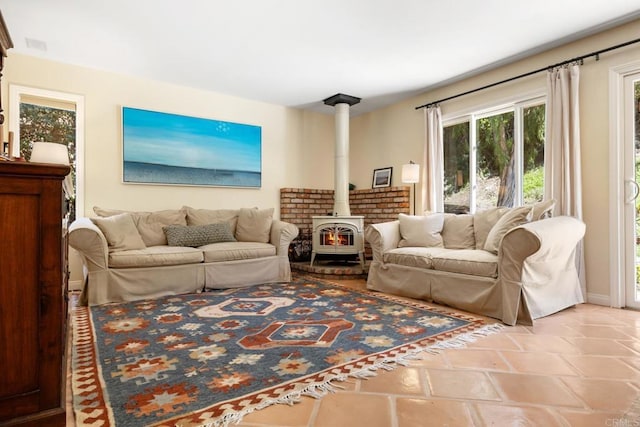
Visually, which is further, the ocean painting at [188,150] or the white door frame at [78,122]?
the ocean painting at [188,150]

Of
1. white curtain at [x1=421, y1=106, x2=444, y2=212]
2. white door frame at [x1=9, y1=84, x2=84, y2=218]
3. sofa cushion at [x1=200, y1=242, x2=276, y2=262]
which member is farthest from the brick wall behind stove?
white door frame at [x1=9, y1=84, x2=84, y2=218]

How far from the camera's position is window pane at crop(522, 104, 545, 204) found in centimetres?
377

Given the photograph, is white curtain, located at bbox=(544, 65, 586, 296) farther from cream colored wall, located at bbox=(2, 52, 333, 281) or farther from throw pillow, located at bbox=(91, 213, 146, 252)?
throw pillow, located at bbox=(91, 213, 146, 252)

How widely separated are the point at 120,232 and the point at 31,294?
2454mm

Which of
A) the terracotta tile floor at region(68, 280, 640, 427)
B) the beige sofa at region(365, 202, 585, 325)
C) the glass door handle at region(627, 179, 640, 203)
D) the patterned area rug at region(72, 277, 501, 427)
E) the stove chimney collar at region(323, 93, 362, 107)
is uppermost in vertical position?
the stove chimney collar at region(323, 93, 362, 107)

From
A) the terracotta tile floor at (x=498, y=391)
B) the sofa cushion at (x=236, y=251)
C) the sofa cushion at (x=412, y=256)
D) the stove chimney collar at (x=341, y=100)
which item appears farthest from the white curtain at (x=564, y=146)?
the sofa cushion at (x=236, y=251)

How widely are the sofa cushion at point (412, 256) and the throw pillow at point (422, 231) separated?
0.38ft

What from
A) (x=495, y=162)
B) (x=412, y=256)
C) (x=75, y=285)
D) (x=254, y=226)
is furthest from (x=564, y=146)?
(x=75, y=285)

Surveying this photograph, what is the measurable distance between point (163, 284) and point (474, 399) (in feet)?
9.52

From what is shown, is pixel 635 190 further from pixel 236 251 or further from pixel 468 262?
pixel 236 251

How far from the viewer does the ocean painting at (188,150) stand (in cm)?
428

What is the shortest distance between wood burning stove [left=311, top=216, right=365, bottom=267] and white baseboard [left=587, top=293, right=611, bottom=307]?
231 centimetres

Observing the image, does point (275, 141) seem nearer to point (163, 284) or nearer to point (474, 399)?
point (163, 284)

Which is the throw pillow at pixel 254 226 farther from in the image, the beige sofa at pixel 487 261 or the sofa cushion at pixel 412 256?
the sofa cushion at pixel 412 256
